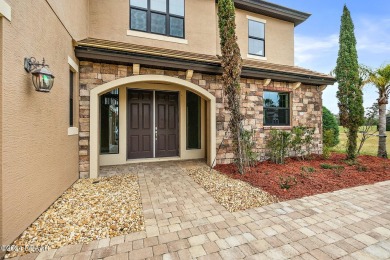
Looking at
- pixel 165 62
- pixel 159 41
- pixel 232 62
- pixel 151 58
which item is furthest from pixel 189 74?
pixel 159 41

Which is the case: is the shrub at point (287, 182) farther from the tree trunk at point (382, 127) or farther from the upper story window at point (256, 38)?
the upper story window at point (256, 38)

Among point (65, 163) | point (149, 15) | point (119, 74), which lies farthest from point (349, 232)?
point (149, 15)

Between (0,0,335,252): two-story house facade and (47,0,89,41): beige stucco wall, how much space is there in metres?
0.03

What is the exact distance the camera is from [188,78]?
5.59 meters

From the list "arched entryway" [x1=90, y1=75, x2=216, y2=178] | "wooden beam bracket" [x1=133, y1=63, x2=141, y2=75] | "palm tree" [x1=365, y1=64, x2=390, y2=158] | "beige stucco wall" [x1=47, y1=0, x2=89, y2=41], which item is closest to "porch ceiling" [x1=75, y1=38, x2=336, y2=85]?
"wooden beam bracket" [x1=133, y1=63, x2=141, y2=75]

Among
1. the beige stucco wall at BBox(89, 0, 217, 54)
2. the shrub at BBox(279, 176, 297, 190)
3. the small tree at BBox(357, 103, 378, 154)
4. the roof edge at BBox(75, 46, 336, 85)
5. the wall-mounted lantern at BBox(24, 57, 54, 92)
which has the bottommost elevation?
the shrub at BBox(279, 176, 297, 190)

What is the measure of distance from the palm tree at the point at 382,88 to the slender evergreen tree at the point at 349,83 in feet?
4.57

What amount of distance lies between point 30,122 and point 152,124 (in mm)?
4282

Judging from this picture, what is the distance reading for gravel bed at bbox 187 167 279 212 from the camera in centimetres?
331

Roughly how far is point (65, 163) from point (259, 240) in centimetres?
401

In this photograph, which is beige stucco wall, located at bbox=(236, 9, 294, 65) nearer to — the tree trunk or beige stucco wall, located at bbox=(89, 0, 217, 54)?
beige stucco wall, located at bbox=(89, 0, 217, 54)

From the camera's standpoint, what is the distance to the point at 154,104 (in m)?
6.86

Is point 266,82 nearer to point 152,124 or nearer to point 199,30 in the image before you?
point 199,30

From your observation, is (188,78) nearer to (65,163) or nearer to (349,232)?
(65,163)
